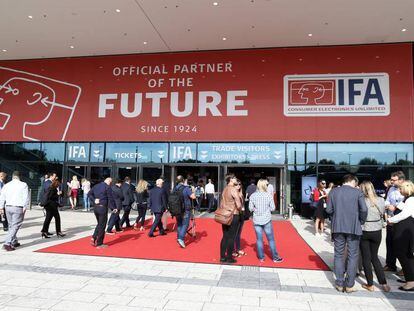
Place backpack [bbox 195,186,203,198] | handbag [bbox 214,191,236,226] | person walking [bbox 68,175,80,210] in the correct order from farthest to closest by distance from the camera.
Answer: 1. person walking [bbox 68,175,80,210]
2. backpack [bbox 195,186,203,198]
3. handbag [bbox 214,191,236,226]

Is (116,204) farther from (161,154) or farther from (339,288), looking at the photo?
(161,154)

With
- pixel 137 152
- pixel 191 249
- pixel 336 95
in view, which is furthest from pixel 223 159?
pixel 191 249

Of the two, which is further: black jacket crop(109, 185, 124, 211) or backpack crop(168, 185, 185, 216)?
black jacket crop(109, 185, 124, 211)

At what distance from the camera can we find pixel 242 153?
586 inches

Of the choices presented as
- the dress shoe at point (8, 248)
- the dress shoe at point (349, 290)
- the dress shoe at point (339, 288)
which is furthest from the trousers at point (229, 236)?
the dress shoe at point (8, 248)

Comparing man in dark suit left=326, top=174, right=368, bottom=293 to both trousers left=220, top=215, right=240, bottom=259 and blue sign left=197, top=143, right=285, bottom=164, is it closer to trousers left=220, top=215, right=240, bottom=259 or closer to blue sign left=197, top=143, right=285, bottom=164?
trousers left=220, top=215, right=240, bottom=259

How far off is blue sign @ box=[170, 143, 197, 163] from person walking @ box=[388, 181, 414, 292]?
10869 millimetres

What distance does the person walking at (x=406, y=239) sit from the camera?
4.78 meters

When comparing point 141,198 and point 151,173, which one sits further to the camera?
point 151,173

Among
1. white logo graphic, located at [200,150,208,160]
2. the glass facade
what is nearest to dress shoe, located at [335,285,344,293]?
the glass facade

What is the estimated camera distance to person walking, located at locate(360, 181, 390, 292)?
475 cm

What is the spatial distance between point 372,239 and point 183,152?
1113cm

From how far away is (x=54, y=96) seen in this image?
1658 cm

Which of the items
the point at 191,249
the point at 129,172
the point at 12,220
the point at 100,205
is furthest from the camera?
the point at 129,172
